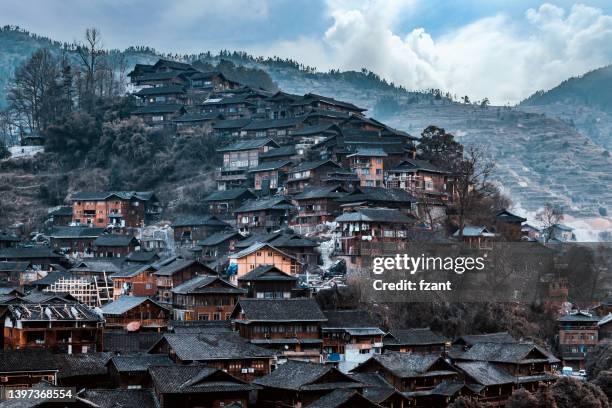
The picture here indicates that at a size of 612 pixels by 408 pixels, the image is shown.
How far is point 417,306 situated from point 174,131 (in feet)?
131

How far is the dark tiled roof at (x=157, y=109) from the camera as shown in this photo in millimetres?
87188

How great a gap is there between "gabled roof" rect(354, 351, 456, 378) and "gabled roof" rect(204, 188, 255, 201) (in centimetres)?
3034

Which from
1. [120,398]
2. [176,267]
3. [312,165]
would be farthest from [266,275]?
[312,165]

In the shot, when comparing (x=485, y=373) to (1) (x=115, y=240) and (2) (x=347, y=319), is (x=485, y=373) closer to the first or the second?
(2) (x=347, y=319)

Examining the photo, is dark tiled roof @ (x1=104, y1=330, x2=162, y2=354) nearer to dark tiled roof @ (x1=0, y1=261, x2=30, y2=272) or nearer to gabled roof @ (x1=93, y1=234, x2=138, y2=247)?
dark tiled roof @ (x1=0, y1=261, x2=30, y2=272)

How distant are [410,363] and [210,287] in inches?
493

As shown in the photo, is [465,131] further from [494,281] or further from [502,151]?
[494,281]

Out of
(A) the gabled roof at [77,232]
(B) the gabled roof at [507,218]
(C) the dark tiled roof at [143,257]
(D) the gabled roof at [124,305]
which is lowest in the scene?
(D) the gabled roof at [124,305]

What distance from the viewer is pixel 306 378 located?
37406mm

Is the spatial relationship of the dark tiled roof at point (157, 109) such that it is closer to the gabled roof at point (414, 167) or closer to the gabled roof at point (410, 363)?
the gabled roof at point (414, 167)

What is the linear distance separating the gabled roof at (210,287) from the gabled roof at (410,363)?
924cm

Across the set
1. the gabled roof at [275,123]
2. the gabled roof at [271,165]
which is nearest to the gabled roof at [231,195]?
the gabled roof at [271,165]

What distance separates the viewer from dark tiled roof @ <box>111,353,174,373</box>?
3803 centimetres

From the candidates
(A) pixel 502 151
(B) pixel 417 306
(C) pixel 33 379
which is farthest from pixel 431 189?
(A) pixel 502 151
